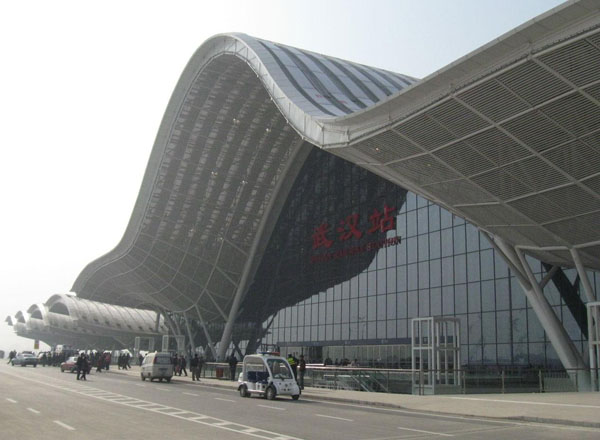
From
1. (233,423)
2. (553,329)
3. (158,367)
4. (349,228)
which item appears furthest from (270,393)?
(349,228)

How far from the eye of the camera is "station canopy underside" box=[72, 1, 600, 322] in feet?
69.5

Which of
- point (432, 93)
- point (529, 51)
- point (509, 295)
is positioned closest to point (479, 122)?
point (432, 93)

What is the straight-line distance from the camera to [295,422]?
16.6 m

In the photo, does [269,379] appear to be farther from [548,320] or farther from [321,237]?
[321,237]

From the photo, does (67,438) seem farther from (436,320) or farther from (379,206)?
(379,206)

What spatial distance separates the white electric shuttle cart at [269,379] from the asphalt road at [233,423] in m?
2.48

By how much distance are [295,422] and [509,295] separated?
2345 cm

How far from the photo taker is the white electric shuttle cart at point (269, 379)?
25578 millimetres

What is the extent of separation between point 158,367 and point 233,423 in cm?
2554

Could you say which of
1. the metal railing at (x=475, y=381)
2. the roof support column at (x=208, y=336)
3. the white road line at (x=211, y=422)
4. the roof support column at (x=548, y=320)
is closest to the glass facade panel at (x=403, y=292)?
the roof support column at (x=548, y=320)

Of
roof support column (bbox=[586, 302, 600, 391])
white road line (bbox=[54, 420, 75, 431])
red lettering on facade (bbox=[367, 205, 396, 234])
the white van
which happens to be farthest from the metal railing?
red lettering on facade (bbox=[367, 205, 396, 234])

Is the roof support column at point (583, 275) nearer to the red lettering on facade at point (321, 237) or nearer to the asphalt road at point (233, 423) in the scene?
the asphalt road at point (233, 423)

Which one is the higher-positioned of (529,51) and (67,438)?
(529,51)

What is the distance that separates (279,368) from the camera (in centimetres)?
2638
